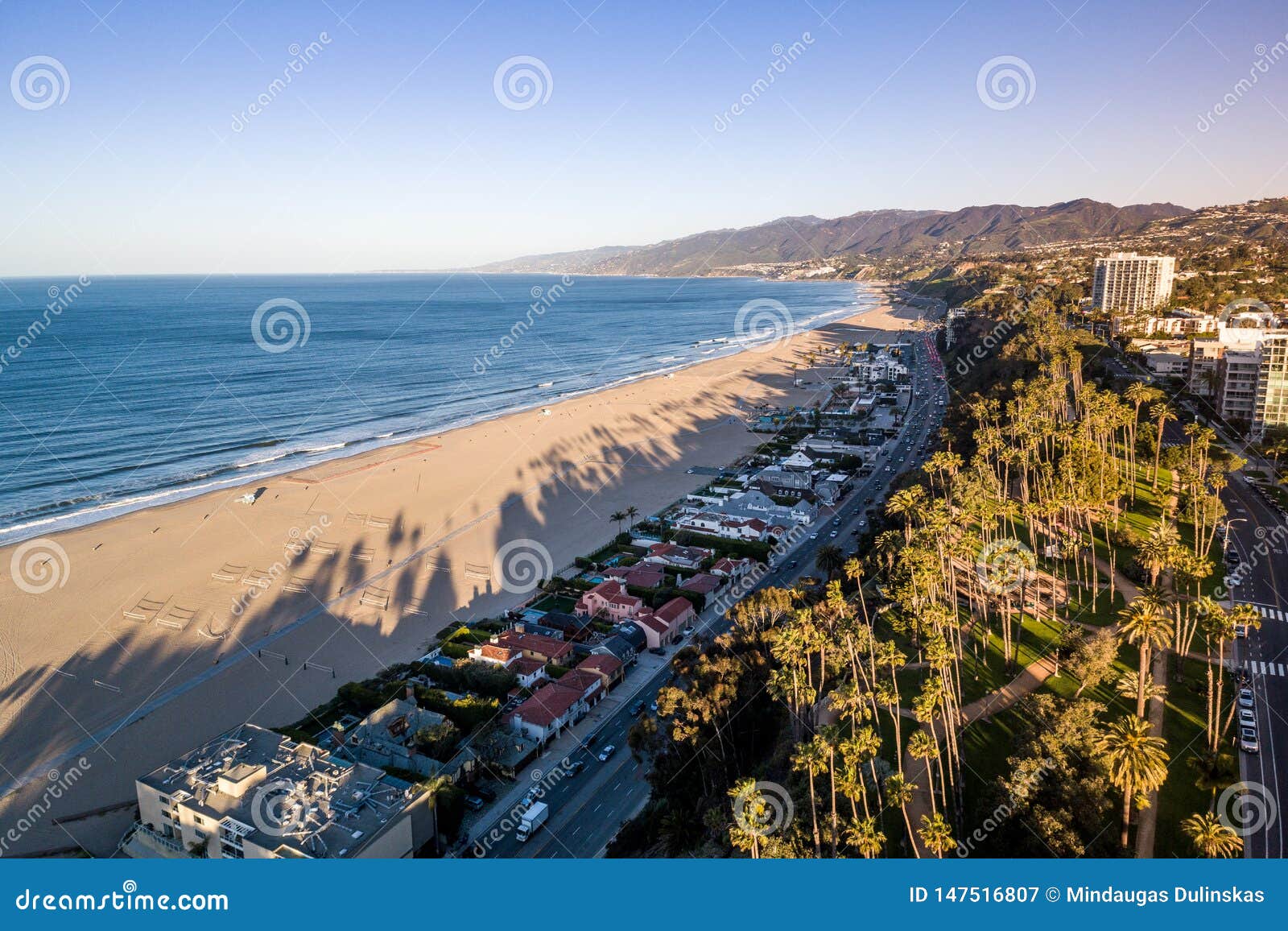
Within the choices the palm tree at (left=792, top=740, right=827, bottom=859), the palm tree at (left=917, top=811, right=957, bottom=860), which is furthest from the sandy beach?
the palm tree at (left=917, top=811, right=957, bottom=860)

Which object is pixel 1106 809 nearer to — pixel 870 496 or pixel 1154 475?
pixel 1154 475

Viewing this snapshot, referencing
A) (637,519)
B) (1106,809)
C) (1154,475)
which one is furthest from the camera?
(637,519)

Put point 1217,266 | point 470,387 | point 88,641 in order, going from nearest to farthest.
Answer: point 88,641, point 470,387, point 1217,266

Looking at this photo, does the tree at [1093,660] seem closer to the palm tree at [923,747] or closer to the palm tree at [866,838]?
the palm tree at [923,747]

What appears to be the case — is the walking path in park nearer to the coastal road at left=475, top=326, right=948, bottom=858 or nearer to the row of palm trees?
the row of palm trees

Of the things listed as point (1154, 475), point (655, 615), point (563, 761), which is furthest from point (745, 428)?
point (563, 761)

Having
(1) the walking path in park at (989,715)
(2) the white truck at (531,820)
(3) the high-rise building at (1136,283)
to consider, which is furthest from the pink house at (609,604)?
(3) the high-rise building at (1136,283)

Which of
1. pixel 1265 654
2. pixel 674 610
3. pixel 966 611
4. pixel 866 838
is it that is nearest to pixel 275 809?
pixel 866 838
